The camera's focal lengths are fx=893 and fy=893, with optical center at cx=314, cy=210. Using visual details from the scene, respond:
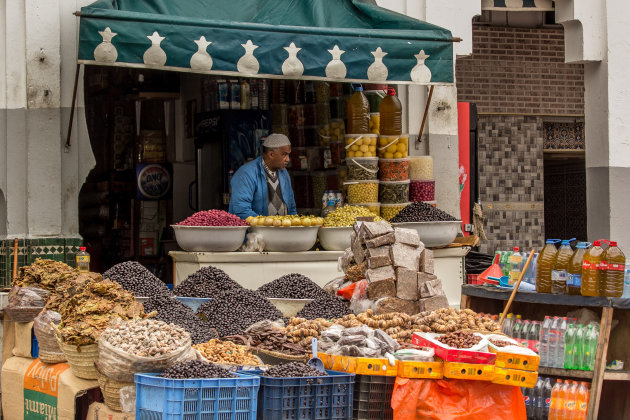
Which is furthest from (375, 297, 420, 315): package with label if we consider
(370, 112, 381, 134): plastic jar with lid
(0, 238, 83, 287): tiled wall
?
(0, 238, 83, 287): tiled wall

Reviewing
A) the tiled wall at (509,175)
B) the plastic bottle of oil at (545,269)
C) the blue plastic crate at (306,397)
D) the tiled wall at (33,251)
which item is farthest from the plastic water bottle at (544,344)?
the tiled wall at (509,175)

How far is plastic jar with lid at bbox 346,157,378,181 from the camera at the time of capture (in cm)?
958

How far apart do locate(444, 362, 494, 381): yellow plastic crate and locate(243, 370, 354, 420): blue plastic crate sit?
1.89 feet

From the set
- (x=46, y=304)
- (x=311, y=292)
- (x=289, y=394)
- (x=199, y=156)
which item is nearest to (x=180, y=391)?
(x=289, y=394)

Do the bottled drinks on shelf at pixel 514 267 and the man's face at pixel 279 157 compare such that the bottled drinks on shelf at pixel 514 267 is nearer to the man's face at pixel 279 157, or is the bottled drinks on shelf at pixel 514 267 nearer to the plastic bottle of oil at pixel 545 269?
the plastic bottle of oil at pixel 545 269

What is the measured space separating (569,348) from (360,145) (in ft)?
12.5

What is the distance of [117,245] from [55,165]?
12.2 feet

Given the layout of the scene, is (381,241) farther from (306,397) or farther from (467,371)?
(306,397)

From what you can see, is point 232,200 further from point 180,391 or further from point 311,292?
point 180,391

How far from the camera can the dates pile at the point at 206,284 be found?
7.58 meters

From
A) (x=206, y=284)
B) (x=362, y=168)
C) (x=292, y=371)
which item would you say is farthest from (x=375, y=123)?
(x=292, y=371)

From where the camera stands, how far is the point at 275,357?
5.95m

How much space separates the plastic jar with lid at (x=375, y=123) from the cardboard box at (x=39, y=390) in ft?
15.2

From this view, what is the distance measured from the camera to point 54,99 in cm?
882
